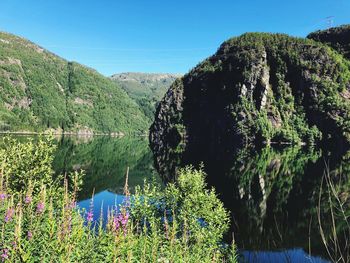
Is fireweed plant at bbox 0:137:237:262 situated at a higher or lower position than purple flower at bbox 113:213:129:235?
lower

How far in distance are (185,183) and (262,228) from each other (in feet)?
54.8

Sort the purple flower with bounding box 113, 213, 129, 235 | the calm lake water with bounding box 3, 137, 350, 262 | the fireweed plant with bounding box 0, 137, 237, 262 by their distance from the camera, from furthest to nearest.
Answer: the calm lake water with bounding box 3, 137, 350, 262, the fireweed plant with bounding box 0, 137, 237, 262, the purple flower with bounding box 113, 213, 129, 235

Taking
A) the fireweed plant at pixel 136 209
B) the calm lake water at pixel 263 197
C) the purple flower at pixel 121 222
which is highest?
the purple flower at pixel 121 222

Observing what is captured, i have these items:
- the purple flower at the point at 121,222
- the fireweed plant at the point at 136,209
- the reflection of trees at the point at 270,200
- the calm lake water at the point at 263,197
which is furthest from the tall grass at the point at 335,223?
the fireweed plant at the point at 136,209

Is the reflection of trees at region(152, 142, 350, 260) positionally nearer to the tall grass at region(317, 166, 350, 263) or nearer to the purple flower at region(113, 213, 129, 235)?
the tall grass at region(317, 166, 350, 263)

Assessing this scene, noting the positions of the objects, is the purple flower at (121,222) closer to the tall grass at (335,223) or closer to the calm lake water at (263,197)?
the tall grass at (335,223)

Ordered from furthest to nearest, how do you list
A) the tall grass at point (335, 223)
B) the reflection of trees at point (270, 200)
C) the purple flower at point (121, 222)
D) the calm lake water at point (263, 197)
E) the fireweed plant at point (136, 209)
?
1. the reflection of trees at point (270, 200)
2. the calm lake water at point (263, 197)
3. the fireweed plant at point (136, 209)
4. the purple flower at point (121, 222)
5. the tall grass at point (335, 223)

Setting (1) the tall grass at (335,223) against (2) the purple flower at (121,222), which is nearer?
(1) the tall grass at (335,223)

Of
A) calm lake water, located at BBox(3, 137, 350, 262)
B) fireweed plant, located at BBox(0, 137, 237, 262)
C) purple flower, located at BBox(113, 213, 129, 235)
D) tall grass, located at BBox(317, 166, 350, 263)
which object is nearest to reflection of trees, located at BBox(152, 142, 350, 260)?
calm lake water, located at BBox(3, 137, 350, 262)

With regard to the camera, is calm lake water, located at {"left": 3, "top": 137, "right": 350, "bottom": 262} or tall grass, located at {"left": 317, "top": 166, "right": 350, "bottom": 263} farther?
calm lake water, located at {"left": 3, "top": 137, "right": 350, "bottom": 262}

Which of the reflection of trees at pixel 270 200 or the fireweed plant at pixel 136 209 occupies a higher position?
the fireweed plant at pixel 136 209

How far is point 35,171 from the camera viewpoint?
23141mm

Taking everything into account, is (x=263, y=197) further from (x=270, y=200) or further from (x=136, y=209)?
(x=136, y=209)

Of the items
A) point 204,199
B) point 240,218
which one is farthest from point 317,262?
point 240,218
